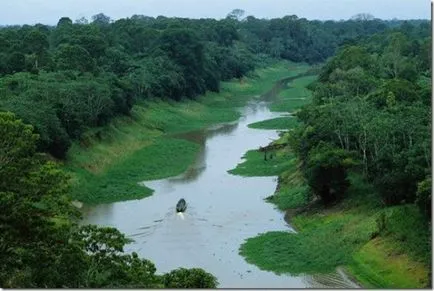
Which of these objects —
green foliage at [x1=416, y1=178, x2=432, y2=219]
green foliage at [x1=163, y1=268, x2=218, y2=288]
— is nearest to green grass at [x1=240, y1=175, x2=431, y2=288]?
green foliage at [x1=416, y1=178, x2=432, y2=219]

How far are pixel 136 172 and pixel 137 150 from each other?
5.73 meters

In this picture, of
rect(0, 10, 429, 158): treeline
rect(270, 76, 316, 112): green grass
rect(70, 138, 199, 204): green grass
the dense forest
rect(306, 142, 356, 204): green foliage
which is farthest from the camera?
rect(270, 76, 316, 112): green grass

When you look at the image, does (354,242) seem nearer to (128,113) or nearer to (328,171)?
(328,171)

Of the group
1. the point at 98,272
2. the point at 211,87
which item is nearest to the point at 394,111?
the point at 98,272

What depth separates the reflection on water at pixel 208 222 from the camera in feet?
78.6

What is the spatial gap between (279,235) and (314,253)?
294 centimetres

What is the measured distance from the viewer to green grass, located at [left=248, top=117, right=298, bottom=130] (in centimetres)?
5719

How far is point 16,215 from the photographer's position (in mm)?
14047

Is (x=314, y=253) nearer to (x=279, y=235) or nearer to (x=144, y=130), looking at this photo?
(x=279, y=235)

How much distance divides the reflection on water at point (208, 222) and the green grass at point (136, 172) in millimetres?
926

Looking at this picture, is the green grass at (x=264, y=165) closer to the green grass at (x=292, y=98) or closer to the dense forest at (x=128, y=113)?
the dense forest at (x=128, y=113)

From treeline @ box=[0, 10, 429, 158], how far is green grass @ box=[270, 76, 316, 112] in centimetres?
746

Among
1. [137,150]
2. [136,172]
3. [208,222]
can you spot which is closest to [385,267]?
[208,222]

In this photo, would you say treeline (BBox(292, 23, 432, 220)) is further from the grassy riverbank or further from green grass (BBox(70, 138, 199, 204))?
the grassy riverbank
